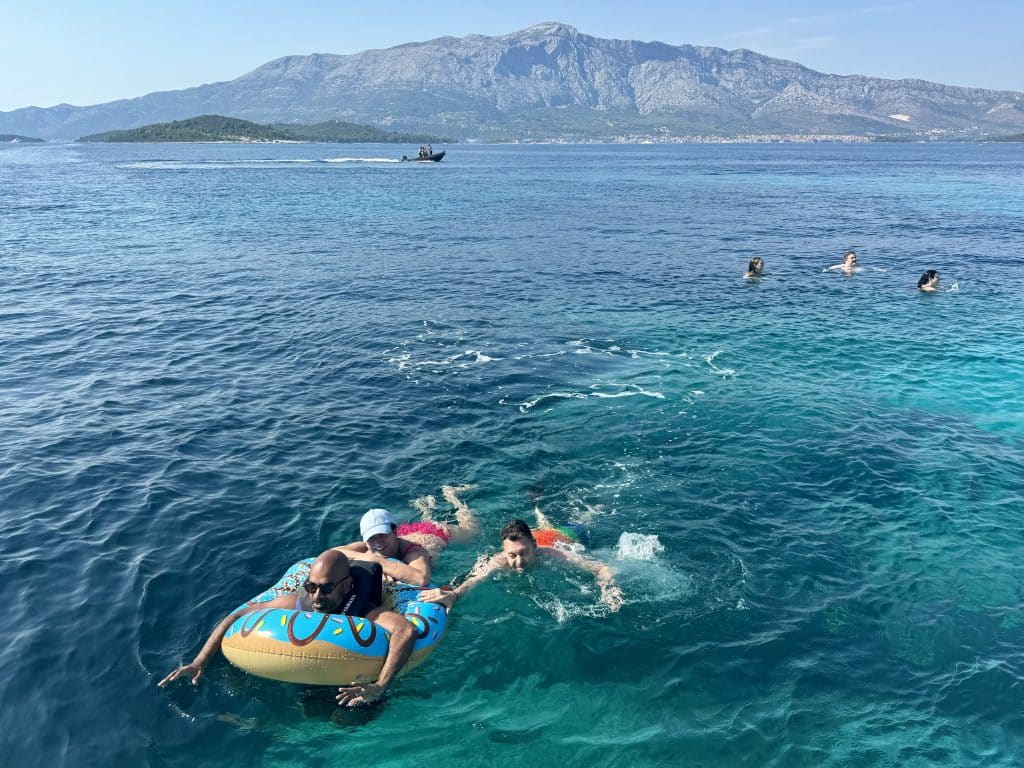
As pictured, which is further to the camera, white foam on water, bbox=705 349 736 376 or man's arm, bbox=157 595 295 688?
white foam on water, bbox=705 349 736 376

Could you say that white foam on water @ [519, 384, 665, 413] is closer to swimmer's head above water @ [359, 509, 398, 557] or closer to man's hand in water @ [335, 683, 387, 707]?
swimmer's head above water @ [359, 509, 398, 557]

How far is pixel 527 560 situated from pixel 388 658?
143 inches

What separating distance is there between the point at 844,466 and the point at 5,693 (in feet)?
61.4

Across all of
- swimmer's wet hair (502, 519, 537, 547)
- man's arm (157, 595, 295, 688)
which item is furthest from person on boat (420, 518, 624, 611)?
man's arm (157, 595, 295, 688)

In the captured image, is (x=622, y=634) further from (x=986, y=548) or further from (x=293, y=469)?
(x=293, y=469)

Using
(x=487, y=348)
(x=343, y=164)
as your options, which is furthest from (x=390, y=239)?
(x=343, y=164)

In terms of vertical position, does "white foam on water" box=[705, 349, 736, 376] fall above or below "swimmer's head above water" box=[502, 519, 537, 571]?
below

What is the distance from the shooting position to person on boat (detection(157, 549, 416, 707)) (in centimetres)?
994

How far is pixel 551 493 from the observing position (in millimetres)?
16016

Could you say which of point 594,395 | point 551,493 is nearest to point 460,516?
point 551,493

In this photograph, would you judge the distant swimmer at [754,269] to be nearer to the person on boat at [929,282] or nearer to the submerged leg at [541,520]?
the person on boat at [929,282]

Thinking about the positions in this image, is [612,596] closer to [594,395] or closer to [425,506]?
[425,506]

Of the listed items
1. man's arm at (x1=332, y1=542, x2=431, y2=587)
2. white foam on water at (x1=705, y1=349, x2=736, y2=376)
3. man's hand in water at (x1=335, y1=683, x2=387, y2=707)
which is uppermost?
man's arm at (x1=332, y1=542, x2=431, y2=587)

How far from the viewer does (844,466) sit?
17016mm
